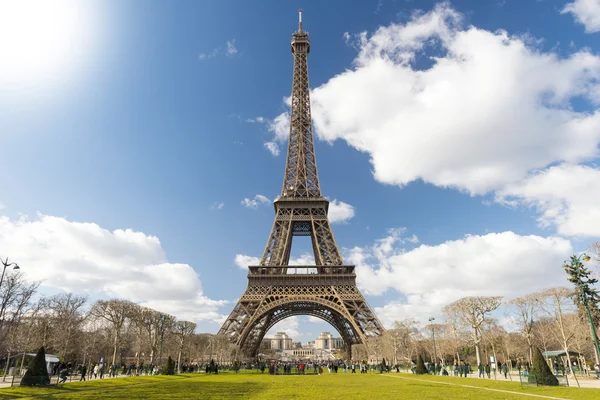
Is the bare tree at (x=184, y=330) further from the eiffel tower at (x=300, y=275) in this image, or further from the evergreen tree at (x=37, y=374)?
the evergreen tree at (x=37, y=374)

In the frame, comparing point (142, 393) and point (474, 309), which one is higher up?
point (474, 309)

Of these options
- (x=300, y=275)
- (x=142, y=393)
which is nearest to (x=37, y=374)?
(x=142, y=393)

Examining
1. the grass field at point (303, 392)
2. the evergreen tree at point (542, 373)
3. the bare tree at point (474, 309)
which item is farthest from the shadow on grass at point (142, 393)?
the bare tree at point (474, 309)

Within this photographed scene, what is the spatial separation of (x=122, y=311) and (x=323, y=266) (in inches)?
1190

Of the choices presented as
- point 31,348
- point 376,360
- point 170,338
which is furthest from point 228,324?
point 31,348

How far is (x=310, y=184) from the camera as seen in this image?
69125 millimetres

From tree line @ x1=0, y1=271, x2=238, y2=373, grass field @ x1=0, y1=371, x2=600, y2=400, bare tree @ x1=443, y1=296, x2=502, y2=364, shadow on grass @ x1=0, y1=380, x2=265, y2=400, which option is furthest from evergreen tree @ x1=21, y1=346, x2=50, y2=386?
bare tree @ x1=443, y1=296, x2=502, y2=364

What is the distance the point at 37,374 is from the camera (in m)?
23.7

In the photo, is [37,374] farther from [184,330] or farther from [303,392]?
[184,330]

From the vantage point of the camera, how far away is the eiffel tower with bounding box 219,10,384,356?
54125 mm

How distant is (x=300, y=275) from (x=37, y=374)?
38.2 metres

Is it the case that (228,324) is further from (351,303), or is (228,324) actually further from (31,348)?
(31,348)

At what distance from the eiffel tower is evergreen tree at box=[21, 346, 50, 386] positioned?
30.0 m

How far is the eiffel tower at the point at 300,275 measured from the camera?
5412 centimetres
